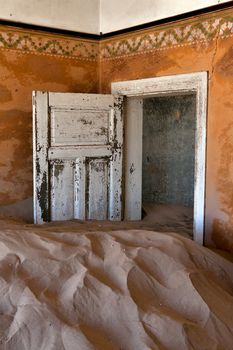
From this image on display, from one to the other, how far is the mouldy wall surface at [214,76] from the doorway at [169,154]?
1978 millimetres

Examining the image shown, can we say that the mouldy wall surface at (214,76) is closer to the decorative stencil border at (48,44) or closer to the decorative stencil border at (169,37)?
the decorative stencil border at (169,37)

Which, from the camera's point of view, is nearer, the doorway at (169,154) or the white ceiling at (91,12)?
the white ceiling at (91,12)

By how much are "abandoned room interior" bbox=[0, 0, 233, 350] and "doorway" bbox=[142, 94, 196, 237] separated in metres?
0.53

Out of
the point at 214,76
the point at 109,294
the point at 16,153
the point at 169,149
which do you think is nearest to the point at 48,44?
the point at 16,153

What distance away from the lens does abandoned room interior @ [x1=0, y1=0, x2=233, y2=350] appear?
252 centimetres

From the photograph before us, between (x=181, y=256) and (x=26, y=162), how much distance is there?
8.57 feet

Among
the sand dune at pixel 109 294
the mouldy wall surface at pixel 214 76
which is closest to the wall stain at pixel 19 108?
the mouldy wall surface at pixel 214 76

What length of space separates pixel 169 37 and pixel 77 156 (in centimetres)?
158

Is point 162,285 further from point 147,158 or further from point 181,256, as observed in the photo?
point 147,158

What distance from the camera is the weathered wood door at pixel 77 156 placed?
4418 mm

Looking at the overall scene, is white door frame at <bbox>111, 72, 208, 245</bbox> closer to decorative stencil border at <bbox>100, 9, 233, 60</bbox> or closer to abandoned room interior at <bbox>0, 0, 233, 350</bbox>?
abandoned room interior at <bbox>0, 0, 233, 350</bbox>

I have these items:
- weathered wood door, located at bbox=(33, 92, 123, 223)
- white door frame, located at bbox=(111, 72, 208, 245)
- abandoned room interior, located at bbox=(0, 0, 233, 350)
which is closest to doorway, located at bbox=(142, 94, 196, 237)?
abandoned room interior, located at bbox=(0, 0, 233, 350)

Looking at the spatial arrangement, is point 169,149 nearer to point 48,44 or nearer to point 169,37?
point 169,37

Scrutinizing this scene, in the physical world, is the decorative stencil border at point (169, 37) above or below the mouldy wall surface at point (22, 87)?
above
